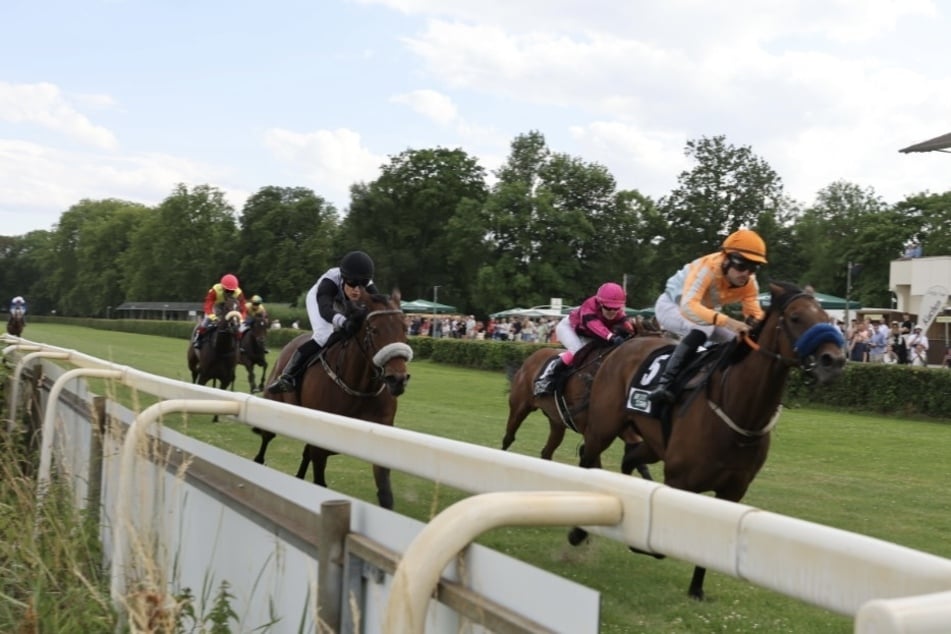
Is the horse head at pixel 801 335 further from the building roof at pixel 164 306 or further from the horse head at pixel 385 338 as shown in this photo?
the building roof at pixel 164 306

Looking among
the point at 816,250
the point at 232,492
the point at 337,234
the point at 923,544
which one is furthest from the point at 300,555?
the point at 816,250

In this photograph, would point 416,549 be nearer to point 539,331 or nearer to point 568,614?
point 568,614

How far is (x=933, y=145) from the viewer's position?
110 ft

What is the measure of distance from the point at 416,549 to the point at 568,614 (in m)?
0.21

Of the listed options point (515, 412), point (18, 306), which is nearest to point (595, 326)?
point (515, 412)

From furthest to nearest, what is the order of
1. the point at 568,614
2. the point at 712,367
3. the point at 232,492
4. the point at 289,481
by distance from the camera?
the point at 712,367, the point at 232,492, the point at 289,481, the point at 568,614

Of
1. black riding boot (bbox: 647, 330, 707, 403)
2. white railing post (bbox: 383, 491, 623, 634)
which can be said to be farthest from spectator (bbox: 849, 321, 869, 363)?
white railing post (bbox: 383, 491, 623, 634)

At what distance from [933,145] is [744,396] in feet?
107

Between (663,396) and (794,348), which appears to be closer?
(794,348)

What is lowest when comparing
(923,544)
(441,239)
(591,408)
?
(923,544)

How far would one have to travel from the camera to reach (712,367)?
5.20 metres

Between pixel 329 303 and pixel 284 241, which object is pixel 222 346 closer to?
pixel 329 303

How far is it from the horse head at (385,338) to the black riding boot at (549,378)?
1819 mm

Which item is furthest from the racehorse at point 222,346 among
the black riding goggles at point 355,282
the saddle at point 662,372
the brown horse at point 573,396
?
the saddle at point 662,372
